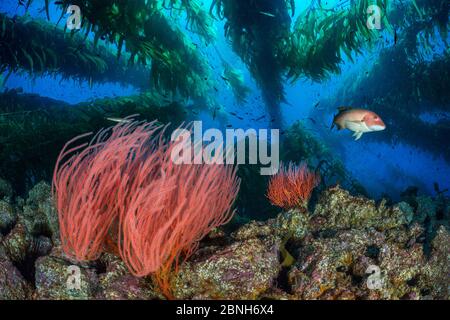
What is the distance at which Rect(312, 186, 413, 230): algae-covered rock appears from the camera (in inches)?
154

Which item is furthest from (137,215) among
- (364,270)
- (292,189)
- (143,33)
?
(143,33)

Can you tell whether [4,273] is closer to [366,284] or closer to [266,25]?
[366,284]

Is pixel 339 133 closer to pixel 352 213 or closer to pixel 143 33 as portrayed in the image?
pixel 143 33

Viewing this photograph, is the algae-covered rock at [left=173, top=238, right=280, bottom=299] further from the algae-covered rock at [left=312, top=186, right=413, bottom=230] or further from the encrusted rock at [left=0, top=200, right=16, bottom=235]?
the encrusted rock at [left=0, top=200, right=16, bottom=235]

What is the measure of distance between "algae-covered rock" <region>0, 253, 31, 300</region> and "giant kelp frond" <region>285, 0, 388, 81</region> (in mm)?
8289

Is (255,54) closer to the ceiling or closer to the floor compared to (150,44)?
closer to the ceiling

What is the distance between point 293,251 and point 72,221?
2.27m

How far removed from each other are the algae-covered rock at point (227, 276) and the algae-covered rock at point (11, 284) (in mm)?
1291

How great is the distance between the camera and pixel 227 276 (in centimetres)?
253

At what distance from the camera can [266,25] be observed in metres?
8.60

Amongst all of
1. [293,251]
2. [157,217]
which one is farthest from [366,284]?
[157,217]

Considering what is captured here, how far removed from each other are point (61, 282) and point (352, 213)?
11.3 ft

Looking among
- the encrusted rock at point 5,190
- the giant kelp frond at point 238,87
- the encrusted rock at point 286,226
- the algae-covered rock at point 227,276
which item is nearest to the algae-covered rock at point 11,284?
the algae-covered rock at point 227,276

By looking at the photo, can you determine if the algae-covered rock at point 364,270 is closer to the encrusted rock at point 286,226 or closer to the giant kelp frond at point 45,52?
the encrusted rock at point 286,226
